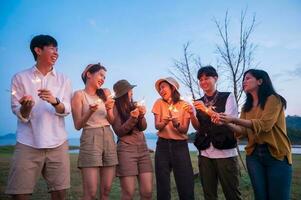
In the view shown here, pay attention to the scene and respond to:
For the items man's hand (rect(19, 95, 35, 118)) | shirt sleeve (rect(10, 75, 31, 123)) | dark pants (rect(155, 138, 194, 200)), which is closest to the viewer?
man's hand (rect(19, 95, 35, 118))

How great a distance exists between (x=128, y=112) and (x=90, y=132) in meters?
0.76

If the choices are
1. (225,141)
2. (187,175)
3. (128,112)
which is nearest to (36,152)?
(128,112)

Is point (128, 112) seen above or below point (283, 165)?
above

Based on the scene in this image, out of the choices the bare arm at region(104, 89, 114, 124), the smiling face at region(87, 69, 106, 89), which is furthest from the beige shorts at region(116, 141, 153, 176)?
the smiling face at region(87, 69, 106, 89)

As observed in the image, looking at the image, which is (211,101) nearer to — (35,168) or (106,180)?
(106,180)

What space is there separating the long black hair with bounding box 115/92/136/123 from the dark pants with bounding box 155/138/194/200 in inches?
29.2

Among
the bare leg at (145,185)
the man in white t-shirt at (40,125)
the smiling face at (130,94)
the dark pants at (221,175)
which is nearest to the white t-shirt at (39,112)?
the man in white t-shirt at (40,125)

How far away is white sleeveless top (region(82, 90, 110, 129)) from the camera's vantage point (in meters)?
4.58

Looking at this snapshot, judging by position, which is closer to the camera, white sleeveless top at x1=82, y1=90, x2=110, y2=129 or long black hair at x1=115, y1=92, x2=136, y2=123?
white sleeveless top at x1=82, y1=90, x2=110, y2=129

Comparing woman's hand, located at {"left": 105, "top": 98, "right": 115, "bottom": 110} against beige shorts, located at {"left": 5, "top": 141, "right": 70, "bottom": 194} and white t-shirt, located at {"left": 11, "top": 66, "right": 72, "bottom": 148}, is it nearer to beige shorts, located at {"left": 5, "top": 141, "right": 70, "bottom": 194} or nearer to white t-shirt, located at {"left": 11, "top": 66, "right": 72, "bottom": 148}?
white t-shirt, located at {"left": 11, "top": 66, "right": 72, "bottom": 148}

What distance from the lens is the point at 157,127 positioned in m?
4.90

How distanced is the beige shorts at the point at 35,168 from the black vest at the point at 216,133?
2.15 m

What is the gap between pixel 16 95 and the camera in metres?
3.85

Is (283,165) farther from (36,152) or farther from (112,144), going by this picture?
(36,152)
